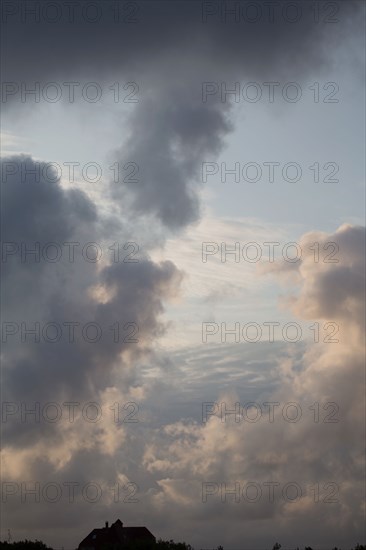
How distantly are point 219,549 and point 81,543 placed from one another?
60096mm

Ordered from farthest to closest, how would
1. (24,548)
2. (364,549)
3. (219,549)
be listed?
(24,548) → (219,549) → (364,549)

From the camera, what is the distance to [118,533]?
167 m

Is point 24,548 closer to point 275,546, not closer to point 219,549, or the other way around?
point 219,549

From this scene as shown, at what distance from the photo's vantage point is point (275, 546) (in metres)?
112

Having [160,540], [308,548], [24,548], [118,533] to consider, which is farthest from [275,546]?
[118,533]

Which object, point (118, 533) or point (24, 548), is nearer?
point (24, 548)

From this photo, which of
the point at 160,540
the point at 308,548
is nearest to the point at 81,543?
the point at 160,540

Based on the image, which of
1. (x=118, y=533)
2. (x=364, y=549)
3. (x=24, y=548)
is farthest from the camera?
(x=118, y=533)

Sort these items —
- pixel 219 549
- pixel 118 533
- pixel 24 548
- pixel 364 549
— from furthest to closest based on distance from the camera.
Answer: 1. pixel 118 533
2. pixel 24 548
3. pixel 219 549
4. pixel 364 549

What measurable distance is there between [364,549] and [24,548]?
180ft

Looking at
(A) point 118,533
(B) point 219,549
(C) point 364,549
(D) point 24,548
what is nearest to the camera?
(C) point 364,549

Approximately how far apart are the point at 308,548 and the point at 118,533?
203 feet

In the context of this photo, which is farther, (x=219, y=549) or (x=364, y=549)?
(x=219, y=549)

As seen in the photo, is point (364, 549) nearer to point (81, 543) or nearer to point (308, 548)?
point (308, 548)
